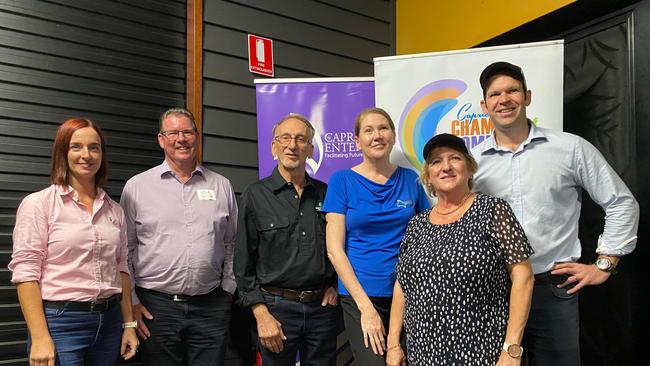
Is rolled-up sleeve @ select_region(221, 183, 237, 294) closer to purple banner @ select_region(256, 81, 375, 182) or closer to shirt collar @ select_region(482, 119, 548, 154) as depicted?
purple banner @ select_region(256, 81, 375, 182)

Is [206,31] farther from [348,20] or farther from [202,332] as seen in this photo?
[202,332]

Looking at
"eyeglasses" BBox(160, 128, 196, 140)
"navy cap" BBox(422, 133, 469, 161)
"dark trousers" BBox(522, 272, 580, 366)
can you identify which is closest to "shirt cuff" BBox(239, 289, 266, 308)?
"eyeglasses" BBox(160, 128, 196, 140)

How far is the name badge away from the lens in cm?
233

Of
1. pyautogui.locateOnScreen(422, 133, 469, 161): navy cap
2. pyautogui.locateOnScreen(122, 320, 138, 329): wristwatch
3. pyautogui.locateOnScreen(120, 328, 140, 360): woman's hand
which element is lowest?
pyautogui.locateOnScreen(120, 328, 140, 360): woman's hand

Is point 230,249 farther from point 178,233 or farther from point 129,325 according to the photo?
point 129,325

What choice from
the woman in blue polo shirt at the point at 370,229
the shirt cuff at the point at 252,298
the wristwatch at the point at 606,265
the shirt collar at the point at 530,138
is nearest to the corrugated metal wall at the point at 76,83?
the shirt cuff at the point at 252,298

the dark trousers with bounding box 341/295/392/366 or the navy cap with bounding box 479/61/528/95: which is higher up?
the navy cap with bounding box 479/61/528/95

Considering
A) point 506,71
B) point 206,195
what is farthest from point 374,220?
point 206,195

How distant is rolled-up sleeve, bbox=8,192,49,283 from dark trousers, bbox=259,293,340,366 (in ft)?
2.77

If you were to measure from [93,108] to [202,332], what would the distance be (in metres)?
1.42

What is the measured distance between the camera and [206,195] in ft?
7.70

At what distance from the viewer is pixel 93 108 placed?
2781 millimetres

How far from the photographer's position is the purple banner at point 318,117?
3.02 metres

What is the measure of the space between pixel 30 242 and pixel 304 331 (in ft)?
3.50
